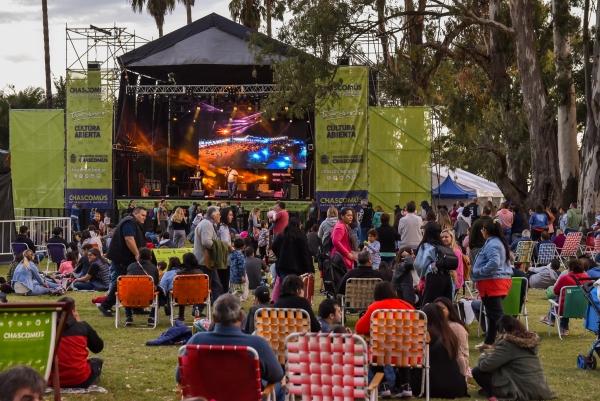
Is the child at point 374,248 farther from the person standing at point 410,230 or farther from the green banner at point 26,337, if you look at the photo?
the green banner at point 26,337

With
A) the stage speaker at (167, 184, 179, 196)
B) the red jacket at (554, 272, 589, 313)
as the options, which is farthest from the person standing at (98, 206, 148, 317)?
the stage speaker at (167, 184, 179, 196)

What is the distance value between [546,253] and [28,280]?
31.5 ft

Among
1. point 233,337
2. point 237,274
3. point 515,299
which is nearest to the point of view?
point 233,337

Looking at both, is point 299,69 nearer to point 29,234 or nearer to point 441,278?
point 29,234

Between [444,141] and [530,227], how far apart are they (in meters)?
15.8

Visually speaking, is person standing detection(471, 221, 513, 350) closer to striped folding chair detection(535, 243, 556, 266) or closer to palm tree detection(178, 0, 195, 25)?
striped folding chair detection(535, 243, 556, 266)

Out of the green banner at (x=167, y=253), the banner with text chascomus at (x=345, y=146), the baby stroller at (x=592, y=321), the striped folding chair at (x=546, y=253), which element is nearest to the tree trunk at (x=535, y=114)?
the banner with text chascomus at (x=345, y=146)

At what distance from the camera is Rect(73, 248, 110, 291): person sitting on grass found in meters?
18.0

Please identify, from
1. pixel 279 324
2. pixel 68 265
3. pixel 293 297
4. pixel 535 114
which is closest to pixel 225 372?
pixel 279 324

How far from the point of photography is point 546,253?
20984 millimetres

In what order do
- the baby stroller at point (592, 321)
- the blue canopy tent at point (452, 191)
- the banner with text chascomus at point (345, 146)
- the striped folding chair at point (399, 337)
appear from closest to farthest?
the striped folding chair at point (399, 337) < the baby stroller at point (592, 321) < the banner with text chascomus at point (345, 146) < the blue canopy tent at point (452, 191)

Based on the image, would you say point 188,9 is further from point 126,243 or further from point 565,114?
point 126,243

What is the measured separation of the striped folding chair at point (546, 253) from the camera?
20.8 metres

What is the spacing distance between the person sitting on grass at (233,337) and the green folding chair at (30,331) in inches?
56.9
